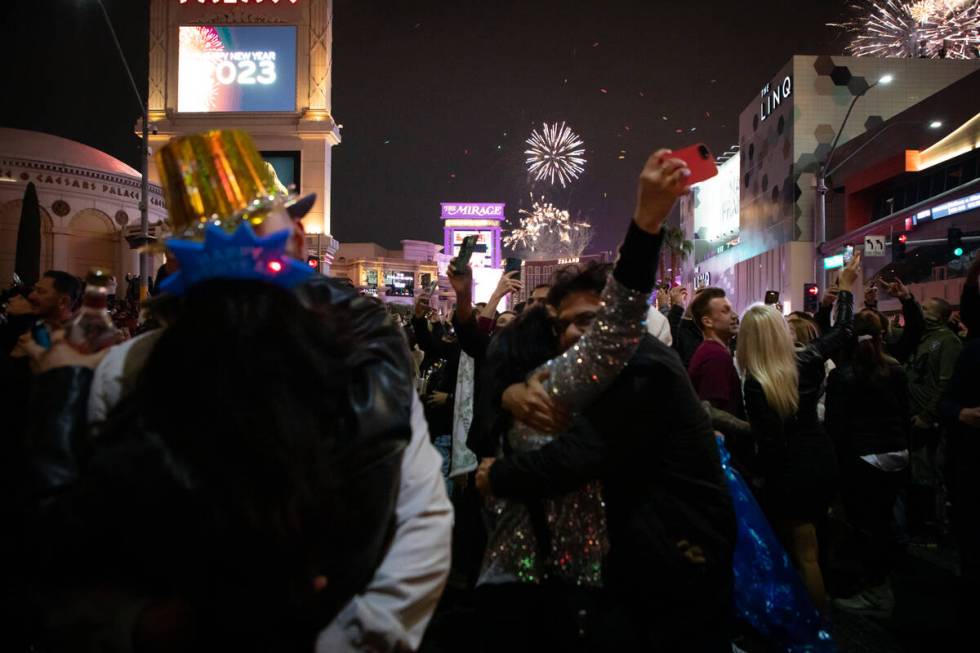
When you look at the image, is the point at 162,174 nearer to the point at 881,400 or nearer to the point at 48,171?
the point at 881,400

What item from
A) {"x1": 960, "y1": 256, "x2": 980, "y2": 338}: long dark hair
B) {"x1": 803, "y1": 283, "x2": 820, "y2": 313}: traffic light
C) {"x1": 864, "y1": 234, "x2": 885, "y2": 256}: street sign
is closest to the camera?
{"x1": 960, "y1": 256, "x2": 980, "y2": 338}: long dark hair

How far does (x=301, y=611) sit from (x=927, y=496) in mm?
7789

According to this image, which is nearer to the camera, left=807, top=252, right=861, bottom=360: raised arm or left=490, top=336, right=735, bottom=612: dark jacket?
left=490, top=336, right=735, bottom=612: dark jacket

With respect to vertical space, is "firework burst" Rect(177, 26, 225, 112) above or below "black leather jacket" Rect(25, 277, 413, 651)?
above

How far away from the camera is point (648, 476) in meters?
2.31

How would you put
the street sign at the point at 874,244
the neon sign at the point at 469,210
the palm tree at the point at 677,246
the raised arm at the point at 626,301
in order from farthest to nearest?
the neon sign at the point at 469,210 → the palm tree at the point at 677,246 → the street sign at the point at 874,244 → the raised arm at the point at 626,301

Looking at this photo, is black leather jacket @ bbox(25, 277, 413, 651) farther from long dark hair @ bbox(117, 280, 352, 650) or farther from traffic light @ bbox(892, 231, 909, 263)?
traffic light @ bbox(892, 231, 909, 263)

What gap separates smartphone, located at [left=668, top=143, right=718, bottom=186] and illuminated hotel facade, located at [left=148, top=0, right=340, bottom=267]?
136 ft

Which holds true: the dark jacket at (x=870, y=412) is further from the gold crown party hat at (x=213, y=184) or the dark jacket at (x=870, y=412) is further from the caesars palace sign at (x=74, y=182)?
the caesars palace sign at (x=74, y=182)

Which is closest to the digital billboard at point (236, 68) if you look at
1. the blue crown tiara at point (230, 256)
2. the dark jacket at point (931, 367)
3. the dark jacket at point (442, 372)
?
the dark jacket at point (442, 372)

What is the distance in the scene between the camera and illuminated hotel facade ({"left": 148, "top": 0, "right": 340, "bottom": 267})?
42.0 metres

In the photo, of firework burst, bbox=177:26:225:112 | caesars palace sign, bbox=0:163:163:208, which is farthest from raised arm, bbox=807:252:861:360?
firework burst, bbox=177:26:225:112

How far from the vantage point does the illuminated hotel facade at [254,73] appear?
42.0 meters

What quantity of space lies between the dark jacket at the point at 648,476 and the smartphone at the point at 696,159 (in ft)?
2.02
